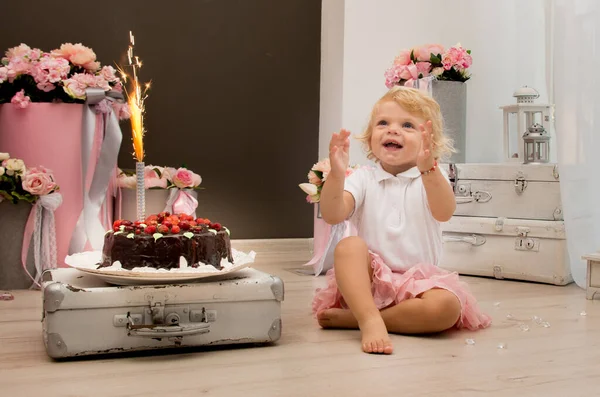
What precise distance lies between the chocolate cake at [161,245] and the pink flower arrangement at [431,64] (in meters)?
1.87

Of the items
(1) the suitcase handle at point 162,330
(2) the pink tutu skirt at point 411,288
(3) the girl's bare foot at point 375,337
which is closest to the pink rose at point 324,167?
(2) the pink tutu skirt at point 411,288

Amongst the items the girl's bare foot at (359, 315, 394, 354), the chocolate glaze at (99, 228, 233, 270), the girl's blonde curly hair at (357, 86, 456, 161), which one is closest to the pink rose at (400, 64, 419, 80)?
the girl's blonde curly hair at (357, 86, 456, 161)

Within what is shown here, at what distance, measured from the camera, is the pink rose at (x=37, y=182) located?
276cm

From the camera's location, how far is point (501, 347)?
6.50 feet

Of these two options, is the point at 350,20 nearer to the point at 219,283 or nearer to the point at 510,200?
the point at 510,200

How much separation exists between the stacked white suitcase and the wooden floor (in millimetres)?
789

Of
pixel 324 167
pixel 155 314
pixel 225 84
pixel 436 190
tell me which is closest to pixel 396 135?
pixel 436 190

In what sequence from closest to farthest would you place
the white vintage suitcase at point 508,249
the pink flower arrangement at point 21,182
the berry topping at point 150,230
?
the berry topping at point 150,230 → the pink flower arrangement at point 21,182 → the white vintage suitcase at point 508,249

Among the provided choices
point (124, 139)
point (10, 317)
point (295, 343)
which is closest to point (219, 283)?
point (295, 343)

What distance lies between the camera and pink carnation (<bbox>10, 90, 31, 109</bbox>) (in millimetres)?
2870

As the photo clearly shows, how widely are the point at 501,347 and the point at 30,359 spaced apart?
1.17 meters

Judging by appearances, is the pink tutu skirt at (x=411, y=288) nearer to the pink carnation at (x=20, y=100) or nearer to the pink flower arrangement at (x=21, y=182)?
the pink flower arrangement at (x=21, y=182)

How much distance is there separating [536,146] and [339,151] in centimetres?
164

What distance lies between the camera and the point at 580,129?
303cm
